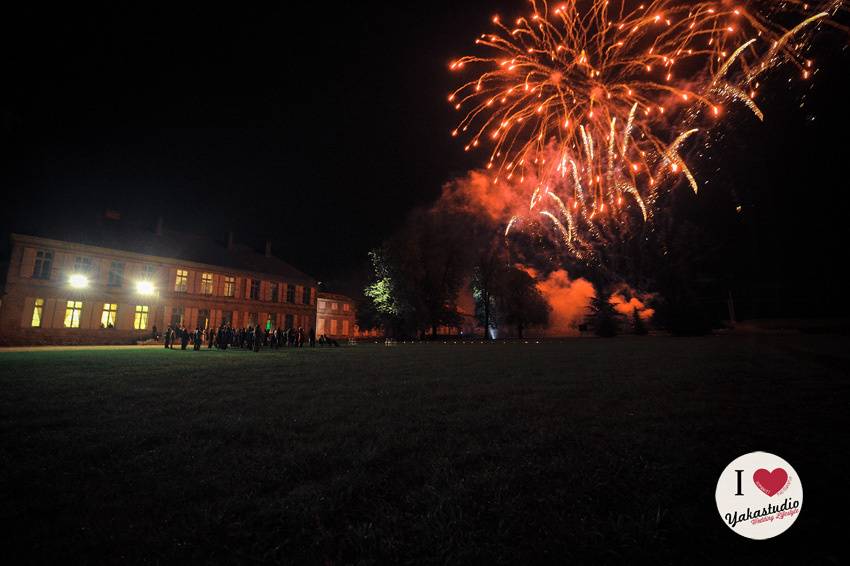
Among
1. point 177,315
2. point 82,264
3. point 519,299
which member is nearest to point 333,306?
point 177,315

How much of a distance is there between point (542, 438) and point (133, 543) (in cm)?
398

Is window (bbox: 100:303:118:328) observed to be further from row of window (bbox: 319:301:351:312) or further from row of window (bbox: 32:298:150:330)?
row of window (bbox: 319:301:351:312)

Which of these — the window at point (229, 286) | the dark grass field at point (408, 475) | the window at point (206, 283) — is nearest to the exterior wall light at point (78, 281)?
the window at point (206, 283)

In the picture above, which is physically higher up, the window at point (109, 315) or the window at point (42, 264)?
the window at point (42, 264)

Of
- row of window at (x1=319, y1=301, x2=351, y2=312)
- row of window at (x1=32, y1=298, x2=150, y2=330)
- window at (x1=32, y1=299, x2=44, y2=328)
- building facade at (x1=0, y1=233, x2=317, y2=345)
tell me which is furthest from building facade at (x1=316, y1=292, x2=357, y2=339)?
window at (x1=32, y1=299, x2=44, y2=328)

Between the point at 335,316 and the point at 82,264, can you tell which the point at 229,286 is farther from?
the point at 335,316

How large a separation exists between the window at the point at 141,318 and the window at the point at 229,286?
6912 mm

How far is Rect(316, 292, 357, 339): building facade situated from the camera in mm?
59134

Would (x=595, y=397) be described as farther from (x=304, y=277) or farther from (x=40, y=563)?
(x=304, y=277)

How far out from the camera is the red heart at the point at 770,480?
3.30 metres

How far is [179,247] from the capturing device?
35469mm

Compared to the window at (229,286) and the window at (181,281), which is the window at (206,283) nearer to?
the window at (181,281)

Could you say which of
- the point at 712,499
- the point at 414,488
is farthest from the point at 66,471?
the point at 712,499

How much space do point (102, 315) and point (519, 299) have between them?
43274 millimetres
